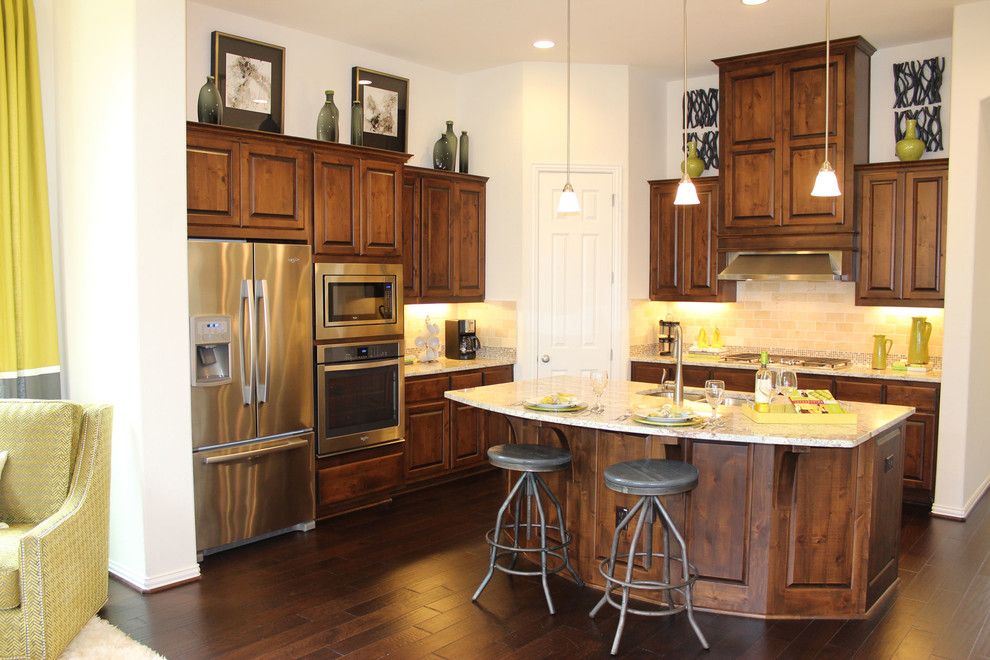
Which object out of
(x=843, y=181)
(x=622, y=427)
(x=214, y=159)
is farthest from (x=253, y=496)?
(x=843, y=181)

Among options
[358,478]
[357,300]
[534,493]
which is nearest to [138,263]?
[357,300]

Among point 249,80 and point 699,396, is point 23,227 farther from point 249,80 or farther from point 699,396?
point 699,396

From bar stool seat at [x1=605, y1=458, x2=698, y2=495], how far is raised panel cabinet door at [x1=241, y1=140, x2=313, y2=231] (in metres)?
2.63

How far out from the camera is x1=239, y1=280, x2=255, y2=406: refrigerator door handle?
4.69m

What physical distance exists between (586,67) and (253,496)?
4247 millimetres

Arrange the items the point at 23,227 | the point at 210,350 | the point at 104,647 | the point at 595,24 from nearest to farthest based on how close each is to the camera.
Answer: the point at 104,647 < the point at 23,227 < the point at 210,350 < the point at 595,24

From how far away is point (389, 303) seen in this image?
18.6ft

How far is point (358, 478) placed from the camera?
5.47 meters

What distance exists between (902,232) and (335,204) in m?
4.06

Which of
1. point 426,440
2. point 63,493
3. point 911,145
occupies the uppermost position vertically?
point 911,145

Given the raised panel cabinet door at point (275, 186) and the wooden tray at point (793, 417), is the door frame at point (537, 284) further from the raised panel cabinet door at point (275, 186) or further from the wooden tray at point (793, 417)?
the wooden tray at point (793, 417)

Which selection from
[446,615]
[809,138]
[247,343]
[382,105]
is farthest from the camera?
[382,105]

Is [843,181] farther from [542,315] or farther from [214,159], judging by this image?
[214,159]

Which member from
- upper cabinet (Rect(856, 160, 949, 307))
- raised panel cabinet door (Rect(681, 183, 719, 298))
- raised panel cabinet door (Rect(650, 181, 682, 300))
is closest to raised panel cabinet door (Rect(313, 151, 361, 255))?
raised panel cabinet door (Rect(650, 181, 682, 300))
